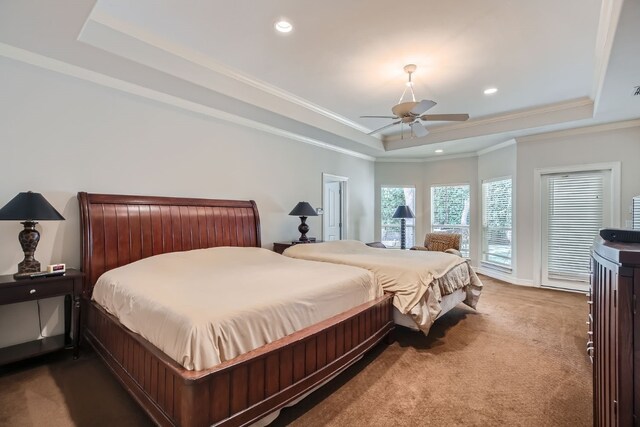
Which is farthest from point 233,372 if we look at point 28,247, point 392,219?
point 392,219

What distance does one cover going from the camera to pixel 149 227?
10.8ft

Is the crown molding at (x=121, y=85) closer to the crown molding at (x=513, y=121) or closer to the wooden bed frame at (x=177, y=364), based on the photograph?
the wooden bed frame at (x=177, y=364)

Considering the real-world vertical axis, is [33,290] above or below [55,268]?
below

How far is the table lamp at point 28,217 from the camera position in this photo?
2336 mm

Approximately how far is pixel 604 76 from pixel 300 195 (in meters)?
3.99

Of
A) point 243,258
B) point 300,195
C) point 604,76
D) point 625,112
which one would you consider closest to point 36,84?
point 243,258

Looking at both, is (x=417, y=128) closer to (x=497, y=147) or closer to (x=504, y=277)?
(x=497, y=147)

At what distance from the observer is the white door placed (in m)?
5.87

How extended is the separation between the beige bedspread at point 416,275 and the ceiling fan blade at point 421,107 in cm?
160

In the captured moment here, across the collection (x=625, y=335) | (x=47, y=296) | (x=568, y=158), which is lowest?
(x=47, y=296)

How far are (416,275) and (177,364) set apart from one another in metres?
2.20

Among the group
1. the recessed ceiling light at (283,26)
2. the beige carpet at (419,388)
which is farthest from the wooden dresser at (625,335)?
the recessed ceiling light at (283,26)

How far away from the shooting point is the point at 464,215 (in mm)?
6758

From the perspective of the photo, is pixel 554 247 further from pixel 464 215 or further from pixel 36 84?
pixel 36 84
